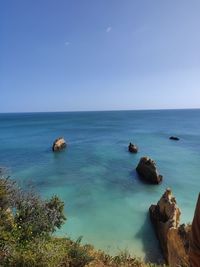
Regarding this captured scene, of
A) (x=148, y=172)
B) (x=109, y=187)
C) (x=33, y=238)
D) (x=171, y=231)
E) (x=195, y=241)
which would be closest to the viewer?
(x=195, y=241)

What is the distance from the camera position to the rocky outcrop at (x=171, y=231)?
9.84 metres

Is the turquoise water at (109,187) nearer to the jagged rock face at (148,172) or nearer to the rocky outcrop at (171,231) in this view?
the rocky outcrop at (171,231)

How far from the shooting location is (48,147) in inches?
1999

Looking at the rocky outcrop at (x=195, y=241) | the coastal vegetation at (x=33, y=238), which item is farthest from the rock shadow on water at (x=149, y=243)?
the rocky outcrop at (x=195, y=241)

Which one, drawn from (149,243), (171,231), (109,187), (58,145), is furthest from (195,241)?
(58,145)

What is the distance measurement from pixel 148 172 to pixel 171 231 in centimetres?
1551

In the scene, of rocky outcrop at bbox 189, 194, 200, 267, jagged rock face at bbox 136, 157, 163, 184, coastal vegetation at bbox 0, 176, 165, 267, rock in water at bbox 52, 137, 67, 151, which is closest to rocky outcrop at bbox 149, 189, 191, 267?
coastal vegetation at bbox 0, 176, 165, 267

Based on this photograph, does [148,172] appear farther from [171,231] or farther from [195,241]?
[195,241]

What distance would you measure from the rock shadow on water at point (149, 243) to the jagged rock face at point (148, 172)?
320 inches

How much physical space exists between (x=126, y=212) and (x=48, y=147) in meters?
33.5

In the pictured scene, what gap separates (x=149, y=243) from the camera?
15180 mm

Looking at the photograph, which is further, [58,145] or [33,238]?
[58,145]

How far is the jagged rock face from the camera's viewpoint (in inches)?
1027

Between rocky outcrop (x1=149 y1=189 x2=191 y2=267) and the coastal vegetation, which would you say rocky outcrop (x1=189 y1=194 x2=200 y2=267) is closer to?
the coastal vegetation
